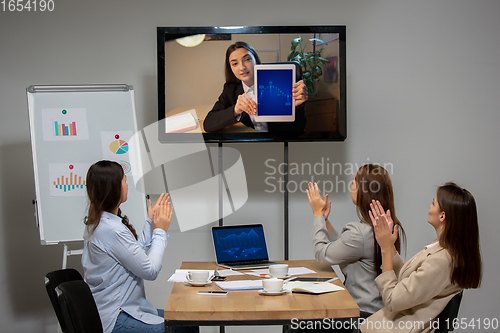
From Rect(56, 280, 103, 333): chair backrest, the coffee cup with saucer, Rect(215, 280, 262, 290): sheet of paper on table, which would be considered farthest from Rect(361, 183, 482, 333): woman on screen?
Rect(56, 280, 103, 333): chair backrest

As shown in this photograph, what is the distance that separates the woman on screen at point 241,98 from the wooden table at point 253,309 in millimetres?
1375

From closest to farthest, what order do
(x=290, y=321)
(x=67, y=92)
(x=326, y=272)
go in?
(x=290, y=321) → (x=326, y=272) → (x=67, y=92)

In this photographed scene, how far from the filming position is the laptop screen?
2.49 metres

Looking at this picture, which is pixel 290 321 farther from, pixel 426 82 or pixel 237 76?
pixel 426 82

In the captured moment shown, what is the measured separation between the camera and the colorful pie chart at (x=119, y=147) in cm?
281

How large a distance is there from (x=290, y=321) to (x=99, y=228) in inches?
35.4

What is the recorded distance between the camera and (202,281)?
1.95 m

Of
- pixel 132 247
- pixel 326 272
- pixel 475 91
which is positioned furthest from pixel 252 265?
pixel 475 91

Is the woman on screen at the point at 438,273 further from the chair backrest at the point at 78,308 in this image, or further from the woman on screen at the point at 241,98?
the woman on screen at the point at 241,98

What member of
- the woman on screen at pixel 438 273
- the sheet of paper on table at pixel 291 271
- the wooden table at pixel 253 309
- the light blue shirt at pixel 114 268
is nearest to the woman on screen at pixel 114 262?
the light blue shirt at pixel 114 268

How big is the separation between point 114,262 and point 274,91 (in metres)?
1.50

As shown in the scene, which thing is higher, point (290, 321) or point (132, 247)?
point (132, 247)

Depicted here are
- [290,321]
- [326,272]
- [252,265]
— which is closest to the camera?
[290,321]

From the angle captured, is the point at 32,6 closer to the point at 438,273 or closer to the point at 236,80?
the point at 236,80
